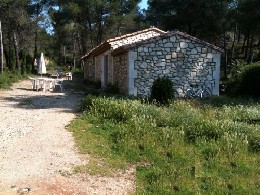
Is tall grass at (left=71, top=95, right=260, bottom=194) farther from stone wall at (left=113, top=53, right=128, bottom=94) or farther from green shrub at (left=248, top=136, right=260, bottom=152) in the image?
stone wall at (left=113, top=53, right=128, bottom=94)

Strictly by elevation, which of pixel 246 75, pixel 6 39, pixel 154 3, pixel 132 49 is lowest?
pixel 246 75

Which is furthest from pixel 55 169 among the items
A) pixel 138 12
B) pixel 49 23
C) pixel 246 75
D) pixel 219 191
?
pixel 49 23

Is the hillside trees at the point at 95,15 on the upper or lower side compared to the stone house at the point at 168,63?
upper

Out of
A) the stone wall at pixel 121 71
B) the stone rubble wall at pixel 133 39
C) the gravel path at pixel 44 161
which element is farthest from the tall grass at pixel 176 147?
the stone rubble wall at pixel 133 39

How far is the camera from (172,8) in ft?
87.9

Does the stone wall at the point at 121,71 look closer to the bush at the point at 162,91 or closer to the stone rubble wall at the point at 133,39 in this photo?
the stone rubble wall at the point at 133,39

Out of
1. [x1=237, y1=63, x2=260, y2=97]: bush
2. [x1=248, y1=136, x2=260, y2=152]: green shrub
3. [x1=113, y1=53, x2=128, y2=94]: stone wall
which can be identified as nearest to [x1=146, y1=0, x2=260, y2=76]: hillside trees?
[x1=237, y1=63, x2=260, y2=97]: bush

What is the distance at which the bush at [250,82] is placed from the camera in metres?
15.4

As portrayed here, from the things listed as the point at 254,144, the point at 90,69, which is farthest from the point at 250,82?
the point at 90,69

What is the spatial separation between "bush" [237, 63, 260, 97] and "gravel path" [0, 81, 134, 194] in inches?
357

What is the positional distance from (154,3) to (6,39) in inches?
683

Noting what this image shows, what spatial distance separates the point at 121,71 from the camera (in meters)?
15.8

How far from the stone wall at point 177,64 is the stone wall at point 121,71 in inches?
28.1

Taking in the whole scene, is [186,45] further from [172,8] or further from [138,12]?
[138,12]
